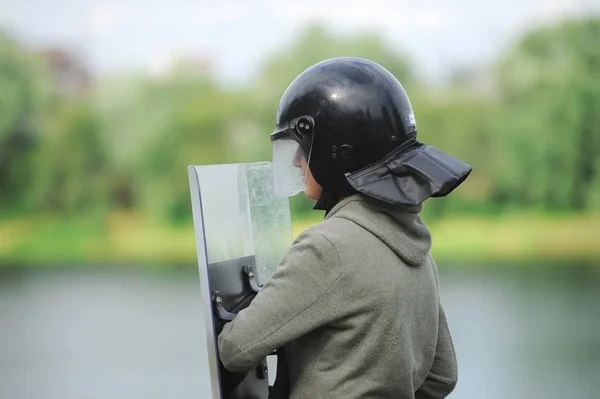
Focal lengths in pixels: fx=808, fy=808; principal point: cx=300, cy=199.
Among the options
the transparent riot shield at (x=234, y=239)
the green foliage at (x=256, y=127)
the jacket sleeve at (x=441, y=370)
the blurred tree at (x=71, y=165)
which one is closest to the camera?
the transparent riot shield at (x=234, y=239)

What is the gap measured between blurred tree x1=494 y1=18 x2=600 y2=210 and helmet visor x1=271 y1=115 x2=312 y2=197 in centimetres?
785

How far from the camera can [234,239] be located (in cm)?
133

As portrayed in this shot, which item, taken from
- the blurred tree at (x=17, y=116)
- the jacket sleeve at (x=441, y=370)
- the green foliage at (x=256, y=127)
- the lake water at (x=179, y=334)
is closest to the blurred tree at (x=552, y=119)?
the green foliage at (x=256, y=127)

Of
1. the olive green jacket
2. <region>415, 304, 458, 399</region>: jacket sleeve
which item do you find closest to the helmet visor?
the olive green jacket

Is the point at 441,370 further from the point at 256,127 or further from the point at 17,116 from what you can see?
the point at 17,116

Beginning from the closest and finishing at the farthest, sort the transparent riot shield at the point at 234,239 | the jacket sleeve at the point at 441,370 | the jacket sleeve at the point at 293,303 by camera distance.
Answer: the jacket sleeve at the point at 293,303
the transparent riot shield at the point at 234,239
the jacket sleeve at the point at 441,370

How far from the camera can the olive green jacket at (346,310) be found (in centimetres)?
111

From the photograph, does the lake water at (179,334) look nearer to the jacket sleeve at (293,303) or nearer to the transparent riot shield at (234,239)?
the transparent riot shield at (234,239)

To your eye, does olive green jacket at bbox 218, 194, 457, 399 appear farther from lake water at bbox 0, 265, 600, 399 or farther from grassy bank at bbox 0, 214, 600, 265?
grassy bank at bbox 0, 214, 600, 265

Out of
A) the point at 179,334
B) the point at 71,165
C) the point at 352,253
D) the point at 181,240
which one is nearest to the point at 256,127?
the point at 181,240

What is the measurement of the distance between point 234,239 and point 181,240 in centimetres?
859

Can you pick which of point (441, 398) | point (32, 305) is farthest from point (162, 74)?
point (441, 398)

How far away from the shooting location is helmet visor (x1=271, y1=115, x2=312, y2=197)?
1.27m

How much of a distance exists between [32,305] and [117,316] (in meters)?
1.53
